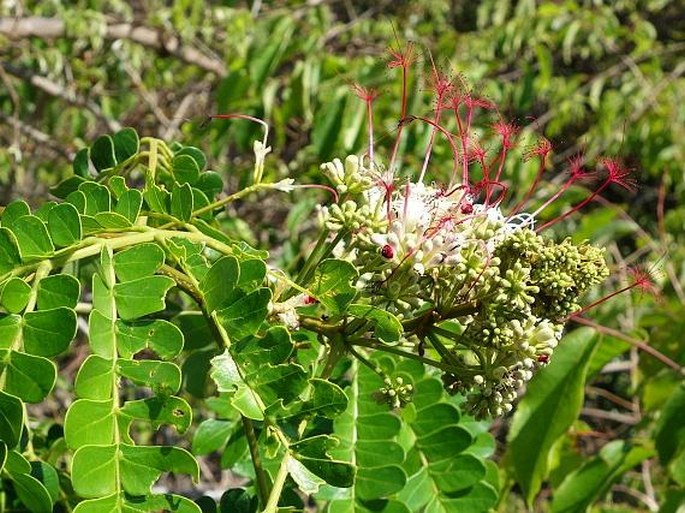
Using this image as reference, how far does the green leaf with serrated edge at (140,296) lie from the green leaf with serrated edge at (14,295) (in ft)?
0.34

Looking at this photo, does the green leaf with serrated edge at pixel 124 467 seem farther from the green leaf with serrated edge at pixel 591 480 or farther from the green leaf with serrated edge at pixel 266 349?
the green leaf with serrated edge at pixel 591 480

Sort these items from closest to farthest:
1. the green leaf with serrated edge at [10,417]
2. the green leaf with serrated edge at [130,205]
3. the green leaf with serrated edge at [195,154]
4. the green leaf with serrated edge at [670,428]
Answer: the green leaf with serrated edge at [10,417]
the green leaf with serrated edge at [130,205]
the green leaf with serrated edge at [195,154]
the green leaf with serrated edge at [670,428]

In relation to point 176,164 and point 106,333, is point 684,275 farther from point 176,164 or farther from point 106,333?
point 106,333

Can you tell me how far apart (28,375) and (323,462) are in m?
0.33

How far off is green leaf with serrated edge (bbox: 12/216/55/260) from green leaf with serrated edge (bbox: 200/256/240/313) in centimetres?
17

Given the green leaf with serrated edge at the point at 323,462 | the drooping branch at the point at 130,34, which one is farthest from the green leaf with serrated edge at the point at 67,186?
the drooping branch at the point at 130,34

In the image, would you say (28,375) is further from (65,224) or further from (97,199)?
(97,199)

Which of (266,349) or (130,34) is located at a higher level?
(266,349)

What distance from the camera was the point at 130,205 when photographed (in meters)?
1.10

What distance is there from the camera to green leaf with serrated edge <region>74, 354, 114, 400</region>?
3.04 ft

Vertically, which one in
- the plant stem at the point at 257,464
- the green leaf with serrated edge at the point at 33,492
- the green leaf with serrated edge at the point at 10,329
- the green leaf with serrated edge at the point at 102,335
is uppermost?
the green leaf with serrated edge at the point at 10,329

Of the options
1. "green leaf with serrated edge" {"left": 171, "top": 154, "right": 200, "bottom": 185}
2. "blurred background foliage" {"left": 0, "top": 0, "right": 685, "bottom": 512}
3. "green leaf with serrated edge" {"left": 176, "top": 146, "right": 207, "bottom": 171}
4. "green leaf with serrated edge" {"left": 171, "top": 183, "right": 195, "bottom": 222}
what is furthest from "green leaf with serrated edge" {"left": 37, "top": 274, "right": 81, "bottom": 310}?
"blurred background foliage" {"left": 0, "top": 0, "right": 685, "bottom": 512}

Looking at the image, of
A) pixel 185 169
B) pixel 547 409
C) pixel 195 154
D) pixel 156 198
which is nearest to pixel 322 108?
pixel 547 409

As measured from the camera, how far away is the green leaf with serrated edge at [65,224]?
989mm
